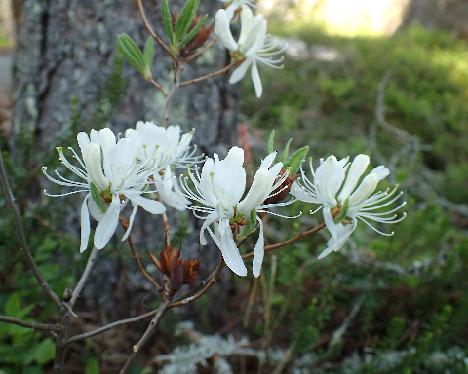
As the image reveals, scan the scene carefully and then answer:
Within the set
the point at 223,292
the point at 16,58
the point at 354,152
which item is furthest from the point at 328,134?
the point at 16,58

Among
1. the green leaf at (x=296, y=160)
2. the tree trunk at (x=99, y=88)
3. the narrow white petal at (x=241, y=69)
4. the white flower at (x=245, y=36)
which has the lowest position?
the tree trunk at (x=99, y=88)

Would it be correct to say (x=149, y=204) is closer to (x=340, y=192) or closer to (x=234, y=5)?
(x=340, y=192)

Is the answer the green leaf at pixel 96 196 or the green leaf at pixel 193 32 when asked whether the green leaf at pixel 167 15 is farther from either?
the green leaf at pixel 96 196

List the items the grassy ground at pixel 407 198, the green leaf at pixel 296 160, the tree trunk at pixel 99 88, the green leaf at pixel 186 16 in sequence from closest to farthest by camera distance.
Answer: the green leaf at pixel 296 160
the green leaf at pixel 186 16
the grassy ground at pixel 407 198
the tree trunk at pixel 99 88

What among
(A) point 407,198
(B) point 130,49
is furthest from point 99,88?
(A) point 407,198

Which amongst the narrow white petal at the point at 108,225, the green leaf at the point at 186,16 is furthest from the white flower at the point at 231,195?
the green leaf at the point at 186,16
